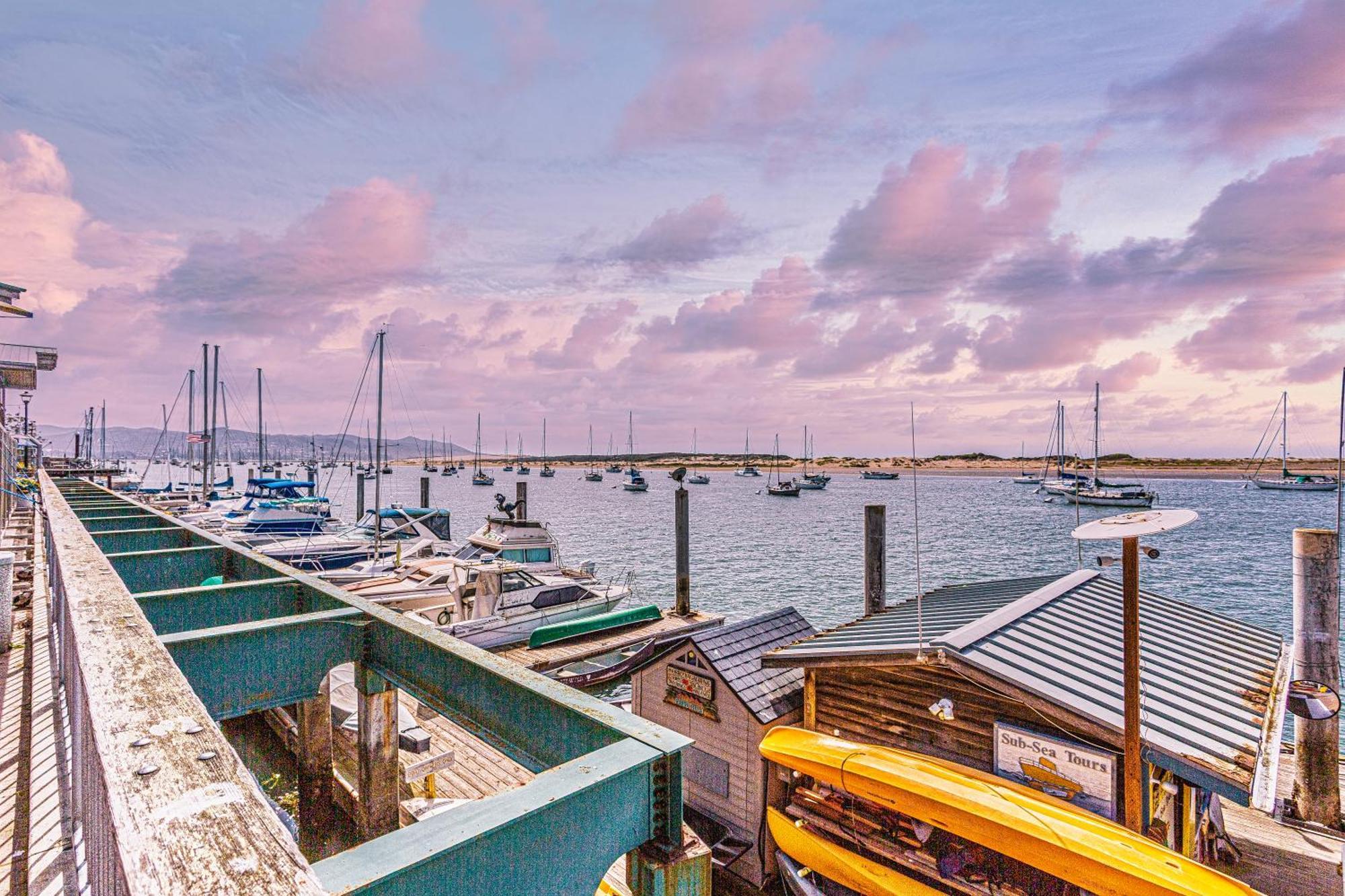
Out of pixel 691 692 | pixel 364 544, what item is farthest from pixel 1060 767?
pixel 364 544

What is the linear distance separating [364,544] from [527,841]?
2846cm

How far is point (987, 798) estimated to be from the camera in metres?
7.04

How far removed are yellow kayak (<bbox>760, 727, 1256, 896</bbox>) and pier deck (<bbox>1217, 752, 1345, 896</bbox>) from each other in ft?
15.8

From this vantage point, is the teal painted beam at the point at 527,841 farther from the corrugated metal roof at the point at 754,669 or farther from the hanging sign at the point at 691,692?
the hanging sign at the point at 691,692

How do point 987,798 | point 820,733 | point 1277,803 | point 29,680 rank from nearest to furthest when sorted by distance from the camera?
point 29,680 < point 987,798 < point 820,733 < point 1277,803

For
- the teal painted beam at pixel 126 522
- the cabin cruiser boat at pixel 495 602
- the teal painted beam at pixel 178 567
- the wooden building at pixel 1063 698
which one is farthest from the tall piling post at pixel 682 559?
the teal painted beam at pixel 178 567

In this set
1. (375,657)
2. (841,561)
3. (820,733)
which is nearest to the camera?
(375,657)

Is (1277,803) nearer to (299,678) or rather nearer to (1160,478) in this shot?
(299,678)

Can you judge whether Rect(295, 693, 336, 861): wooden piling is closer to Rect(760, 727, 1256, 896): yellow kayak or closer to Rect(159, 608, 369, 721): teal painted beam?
Rect(159, 608, 369, 721): teal painted beam

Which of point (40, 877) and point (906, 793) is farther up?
point (40, 877)

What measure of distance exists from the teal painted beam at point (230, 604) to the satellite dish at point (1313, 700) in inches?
527

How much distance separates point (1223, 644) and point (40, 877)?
14.2 meters

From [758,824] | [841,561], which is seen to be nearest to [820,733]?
[758,824]

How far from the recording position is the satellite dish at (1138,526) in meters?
6.48
